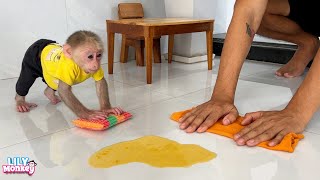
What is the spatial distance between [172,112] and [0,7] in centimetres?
143

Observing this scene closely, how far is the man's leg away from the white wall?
51.5 inches

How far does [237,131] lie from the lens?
1159 millimetres

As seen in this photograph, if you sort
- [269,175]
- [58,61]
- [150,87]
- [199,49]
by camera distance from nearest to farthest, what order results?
[269,175]
[58,61]
[150,87]
[199,49]

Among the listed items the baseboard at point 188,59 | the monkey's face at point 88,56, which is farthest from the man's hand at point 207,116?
the baseboard at point 188,59

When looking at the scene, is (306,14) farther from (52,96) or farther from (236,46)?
(52,96)

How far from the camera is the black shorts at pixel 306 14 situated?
1.83 metres

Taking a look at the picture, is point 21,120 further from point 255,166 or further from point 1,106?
point 255,166

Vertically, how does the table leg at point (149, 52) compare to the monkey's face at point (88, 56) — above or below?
below

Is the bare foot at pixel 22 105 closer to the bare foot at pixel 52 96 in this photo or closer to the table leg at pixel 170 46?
the bare foot at pixel 52 96

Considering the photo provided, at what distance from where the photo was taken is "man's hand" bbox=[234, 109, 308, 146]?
41.9 inches

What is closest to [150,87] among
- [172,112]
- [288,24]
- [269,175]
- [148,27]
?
[148,27]

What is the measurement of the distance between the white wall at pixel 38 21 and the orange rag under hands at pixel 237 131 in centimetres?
143

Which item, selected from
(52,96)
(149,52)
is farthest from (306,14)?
(52,96)

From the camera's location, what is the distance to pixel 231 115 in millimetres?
1228
